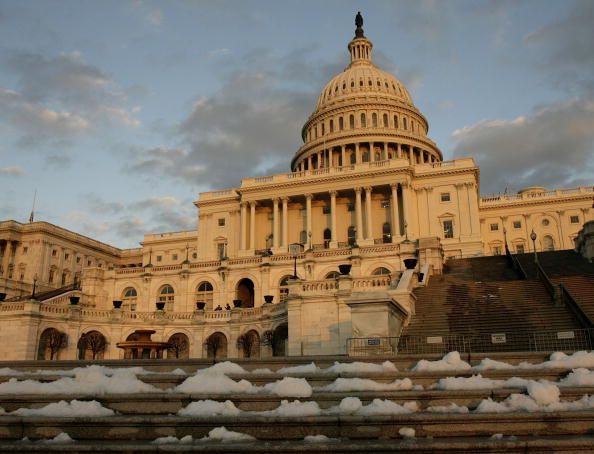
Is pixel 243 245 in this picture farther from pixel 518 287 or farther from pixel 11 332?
pixel 518 287

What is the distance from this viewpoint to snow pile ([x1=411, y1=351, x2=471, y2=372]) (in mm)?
12180

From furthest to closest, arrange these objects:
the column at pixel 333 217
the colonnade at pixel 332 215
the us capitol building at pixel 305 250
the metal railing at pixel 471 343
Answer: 1. the colonnade at pixel 332 215
2. the column at pixel 333 217
3. the us capitol building at pixel 305 250
4. the metal railing at pixel 471 343

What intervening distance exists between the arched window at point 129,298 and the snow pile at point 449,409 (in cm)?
5397

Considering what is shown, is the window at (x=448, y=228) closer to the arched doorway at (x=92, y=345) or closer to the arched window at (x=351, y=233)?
the arched window at (x=351, y=233)

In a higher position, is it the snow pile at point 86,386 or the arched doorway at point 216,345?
the arched doorway at point 216,345

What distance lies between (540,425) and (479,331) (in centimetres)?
1577

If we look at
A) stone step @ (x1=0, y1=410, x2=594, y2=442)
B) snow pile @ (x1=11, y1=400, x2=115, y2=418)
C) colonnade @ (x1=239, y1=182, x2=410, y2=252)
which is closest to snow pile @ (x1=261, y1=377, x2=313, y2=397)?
stone step @ (x1=0, y1=410, x2=594, y2=442)

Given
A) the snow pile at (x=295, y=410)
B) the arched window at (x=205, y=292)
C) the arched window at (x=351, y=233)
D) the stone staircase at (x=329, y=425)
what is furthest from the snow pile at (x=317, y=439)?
the arched window at (x=351, y=233)

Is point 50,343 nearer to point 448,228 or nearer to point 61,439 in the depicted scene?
point 61,439

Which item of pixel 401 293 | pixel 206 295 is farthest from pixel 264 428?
pixel 206 295

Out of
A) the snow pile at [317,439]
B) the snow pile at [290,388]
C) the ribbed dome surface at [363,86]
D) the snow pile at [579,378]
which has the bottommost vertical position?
the snow pile at [317,439]

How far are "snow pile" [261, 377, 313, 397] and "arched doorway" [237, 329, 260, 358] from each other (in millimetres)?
33600

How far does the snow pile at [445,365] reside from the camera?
12.2 m

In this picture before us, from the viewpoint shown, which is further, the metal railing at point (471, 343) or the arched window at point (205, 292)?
the arched window at point (205, 292)
